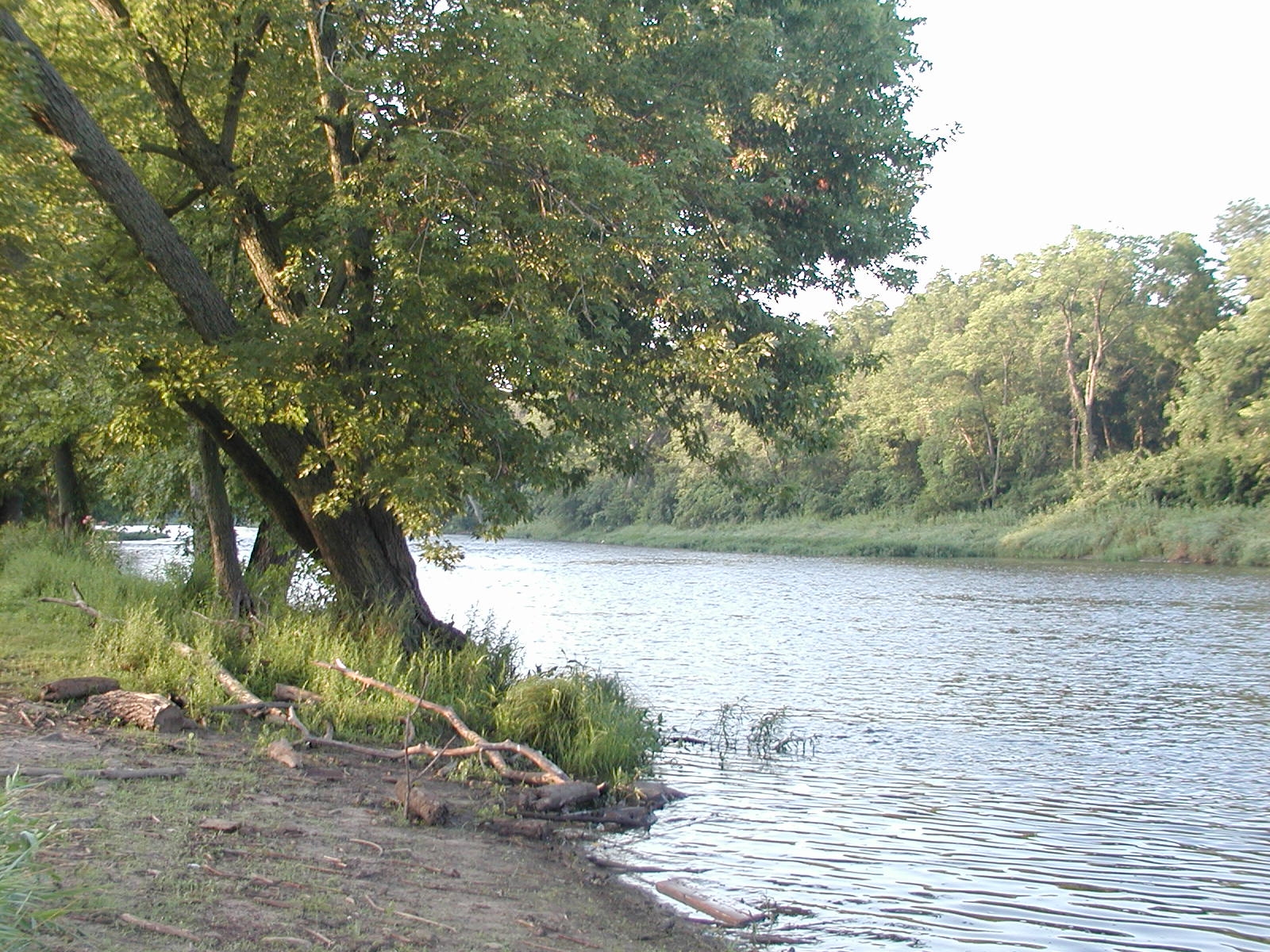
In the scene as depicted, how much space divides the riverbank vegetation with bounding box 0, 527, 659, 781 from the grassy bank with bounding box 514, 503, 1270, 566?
132ft

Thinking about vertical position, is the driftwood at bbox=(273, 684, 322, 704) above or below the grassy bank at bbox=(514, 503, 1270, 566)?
below

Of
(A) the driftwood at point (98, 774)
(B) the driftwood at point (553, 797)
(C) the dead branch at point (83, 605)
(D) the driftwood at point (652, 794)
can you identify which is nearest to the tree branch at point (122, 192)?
(C) the dead branch at point (83, 605)

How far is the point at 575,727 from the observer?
11305 mm

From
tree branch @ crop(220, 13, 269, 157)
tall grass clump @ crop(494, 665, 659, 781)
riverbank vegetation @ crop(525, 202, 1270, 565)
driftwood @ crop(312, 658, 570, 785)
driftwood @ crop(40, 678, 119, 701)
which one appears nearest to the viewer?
driftwood @ crop(312, 658, 570, 785)

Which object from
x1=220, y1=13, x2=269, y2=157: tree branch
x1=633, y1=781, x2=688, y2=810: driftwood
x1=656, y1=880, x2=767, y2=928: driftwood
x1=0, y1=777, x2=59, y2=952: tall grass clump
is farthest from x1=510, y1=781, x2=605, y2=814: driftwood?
x1=220, y1=13, x2=269, y2=157: tree branch

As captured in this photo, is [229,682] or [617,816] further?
[229,682]

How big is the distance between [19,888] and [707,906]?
4.19m

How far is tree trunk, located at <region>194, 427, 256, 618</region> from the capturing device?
46.4ft

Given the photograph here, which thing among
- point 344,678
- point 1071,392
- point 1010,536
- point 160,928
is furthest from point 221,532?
point 1071,392

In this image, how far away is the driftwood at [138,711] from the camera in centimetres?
923

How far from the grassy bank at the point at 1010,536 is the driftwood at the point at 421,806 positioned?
43680 mm

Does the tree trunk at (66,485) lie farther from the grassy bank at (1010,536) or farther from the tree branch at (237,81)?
the grassy bank at (1010,536)

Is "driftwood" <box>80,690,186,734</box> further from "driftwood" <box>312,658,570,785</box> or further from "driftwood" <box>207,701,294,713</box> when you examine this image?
"driftwood" <box>312,658,570,785</box>

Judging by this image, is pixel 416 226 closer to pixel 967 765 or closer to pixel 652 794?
pixel 652 794
